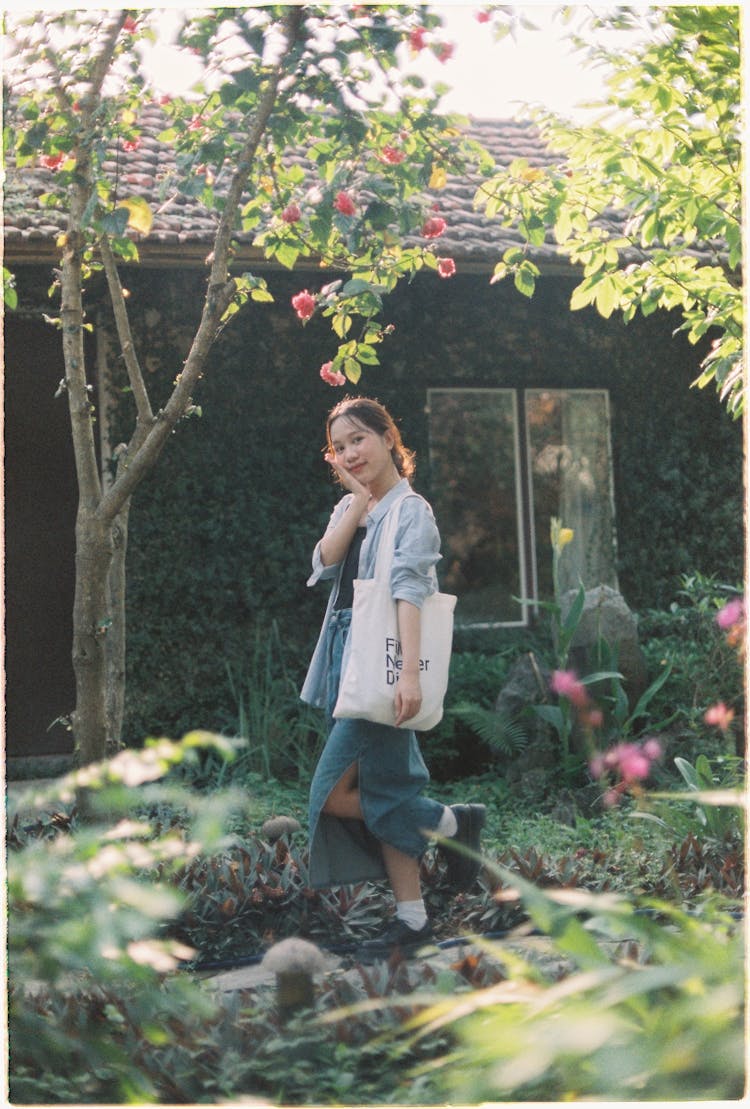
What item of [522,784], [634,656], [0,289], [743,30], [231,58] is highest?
[231,58]

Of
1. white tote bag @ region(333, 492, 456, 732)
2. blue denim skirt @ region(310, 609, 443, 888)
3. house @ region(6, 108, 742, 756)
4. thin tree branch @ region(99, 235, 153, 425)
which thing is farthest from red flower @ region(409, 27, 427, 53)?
house @ region(6, 108, 742, 756)

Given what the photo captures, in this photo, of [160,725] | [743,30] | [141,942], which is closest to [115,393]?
[160,725]

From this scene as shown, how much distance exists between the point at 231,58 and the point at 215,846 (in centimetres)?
259

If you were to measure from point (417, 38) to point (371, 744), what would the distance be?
2098mm

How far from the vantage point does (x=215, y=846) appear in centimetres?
195

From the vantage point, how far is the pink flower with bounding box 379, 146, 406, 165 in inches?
157

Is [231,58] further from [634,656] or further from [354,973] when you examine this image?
[634,656]

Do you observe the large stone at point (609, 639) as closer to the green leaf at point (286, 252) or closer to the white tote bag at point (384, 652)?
the green leaf at point (286, 252)

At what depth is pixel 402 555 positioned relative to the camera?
3.18m

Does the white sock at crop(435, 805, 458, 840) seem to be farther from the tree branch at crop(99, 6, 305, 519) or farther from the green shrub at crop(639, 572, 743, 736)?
the green shrub at crop(639, 572, 743, 736)

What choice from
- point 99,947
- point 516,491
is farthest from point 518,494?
point 99,947

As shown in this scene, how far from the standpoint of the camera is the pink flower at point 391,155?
3.99 metres

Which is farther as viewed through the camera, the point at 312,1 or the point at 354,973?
the point at 312,1

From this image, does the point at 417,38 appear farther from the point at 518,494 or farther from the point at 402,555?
the point at 518,494
